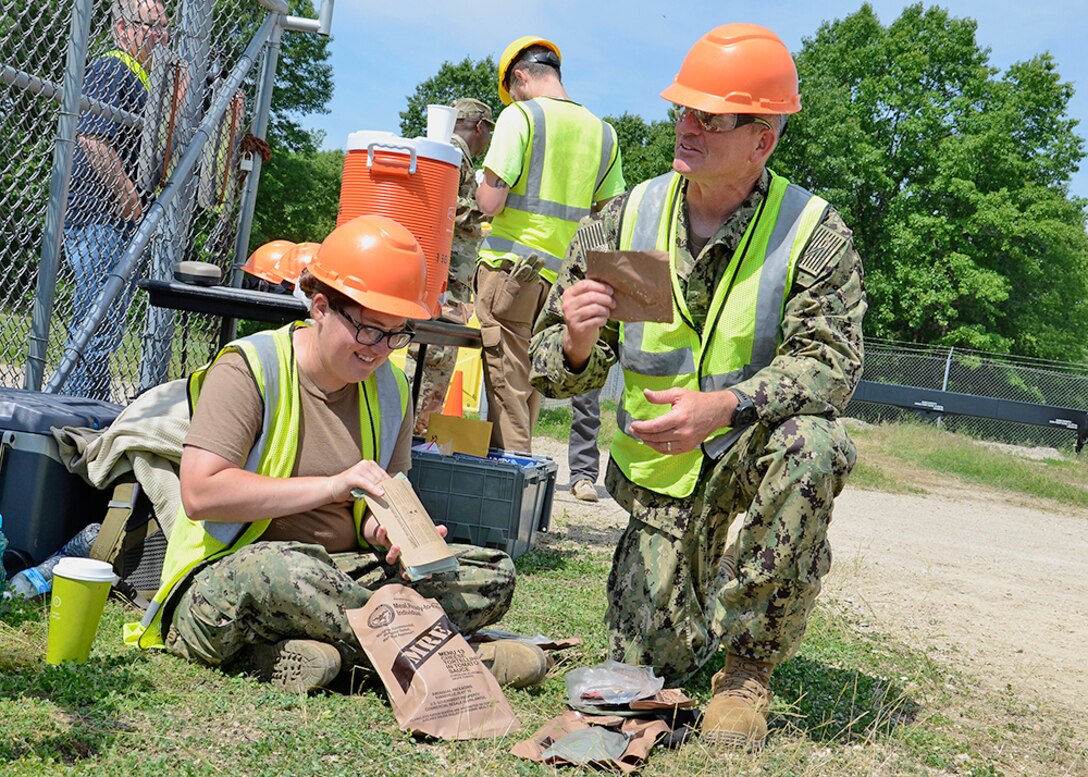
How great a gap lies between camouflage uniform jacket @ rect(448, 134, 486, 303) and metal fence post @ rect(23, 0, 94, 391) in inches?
76.7

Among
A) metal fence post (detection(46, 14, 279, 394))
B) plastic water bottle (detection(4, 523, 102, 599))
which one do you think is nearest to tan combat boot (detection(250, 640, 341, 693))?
plastic water bottle (detection(4, 523, 102, 599))

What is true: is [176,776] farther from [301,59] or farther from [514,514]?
[301,59]

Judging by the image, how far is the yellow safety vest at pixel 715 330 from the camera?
11.6 feet

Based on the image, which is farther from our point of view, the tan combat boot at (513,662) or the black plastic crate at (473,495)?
the black plastic crate at (473,495)

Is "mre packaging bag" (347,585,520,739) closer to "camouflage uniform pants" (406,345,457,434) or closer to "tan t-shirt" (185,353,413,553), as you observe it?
"tan t-shirt" (185,353,413,553)

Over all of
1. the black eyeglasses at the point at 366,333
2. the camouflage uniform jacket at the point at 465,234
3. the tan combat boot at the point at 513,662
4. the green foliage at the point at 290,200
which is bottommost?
the tan combat boot at the point at 513,662

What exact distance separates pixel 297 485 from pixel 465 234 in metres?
3.51

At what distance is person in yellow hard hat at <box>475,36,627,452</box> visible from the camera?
20.3ft

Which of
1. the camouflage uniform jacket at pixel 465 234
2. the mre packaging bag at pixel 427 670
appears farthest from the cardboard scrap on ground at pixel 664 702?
the camouflage uniform jacket at pixel 465 234

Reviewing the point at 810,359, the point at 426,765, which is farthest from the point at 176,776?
the point at 810,359

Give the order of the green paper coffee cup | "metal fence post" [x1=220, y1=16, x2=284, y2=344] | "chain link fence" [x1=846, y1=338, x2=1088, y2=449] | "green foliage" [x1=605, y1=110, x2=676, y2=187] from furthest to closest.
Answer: "green foliage" [x1=605, y1=110, x2=676, y2=187]
"chain link fence" [x1=846, y1=338, x2=1088, y2=449]
"metal fence post" [x1=220, y1=16, x2=284, y2=344]
the green paper coffee cup

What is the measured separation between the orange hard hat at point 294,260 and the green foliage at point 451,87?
4364 centimetres

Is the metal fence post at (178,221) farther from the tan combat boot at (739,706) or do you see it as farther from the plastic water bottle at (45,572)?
the tan combat boot at (739,706)

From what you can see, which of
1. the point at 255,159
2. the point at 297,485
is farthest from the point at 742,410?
the point at 255,159
